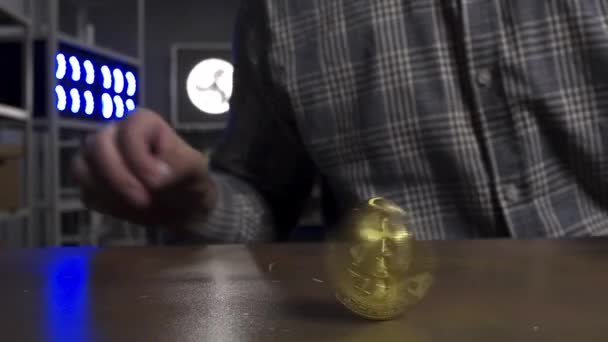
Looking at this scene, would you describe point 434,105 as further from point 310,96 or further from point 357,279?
point 357,279

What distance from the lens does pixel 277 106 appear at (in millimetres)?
745

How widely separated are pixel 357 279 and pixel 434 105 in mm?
446

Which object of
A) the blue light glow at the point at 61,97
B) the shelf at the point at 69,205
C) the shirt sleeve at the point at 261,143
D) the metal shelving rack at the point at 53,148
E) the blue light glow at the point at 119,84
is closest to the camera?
the shirt sleeve at the point at 261,143

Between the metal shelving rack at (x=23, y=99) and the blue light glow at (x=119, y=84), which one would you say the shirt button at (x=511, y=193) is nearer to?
the blue light glow at (x=119, y=84)

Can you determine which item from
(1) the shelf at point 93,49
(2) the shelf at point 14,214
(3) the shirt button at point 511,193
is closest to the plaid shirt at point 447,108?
(3) the shirt button at point 511,193

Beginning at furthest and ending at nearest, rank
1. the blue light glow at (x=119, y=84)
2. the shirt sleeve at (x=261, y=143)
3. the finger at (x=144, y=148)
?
the blue light glow at (x=119, y=84) < the shirt sleeve at (x=261, y=143) < the finger at (x=144, y=148)

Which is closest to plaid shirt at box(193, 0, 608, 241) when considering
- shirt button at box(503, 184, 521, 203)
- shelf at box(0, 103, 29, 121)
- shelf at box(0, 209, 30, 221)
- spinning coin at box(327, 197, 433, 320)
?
shirt button at box(503, 184, 521, 203)

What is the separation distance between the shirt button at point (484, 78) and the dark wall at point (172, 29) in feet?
9.89

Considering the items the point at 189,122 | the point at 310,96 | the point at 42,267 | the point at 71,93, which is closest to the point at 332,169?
the point at 310,96

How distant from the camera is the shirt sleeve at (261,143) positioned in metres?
0.74

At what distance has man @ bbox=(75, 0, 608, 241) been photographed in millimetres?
625

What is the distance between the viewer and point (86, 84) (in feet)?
4.88

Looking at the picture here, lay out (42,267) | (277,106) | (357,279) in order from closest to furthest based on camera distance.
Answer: (357,279), (42,267), (277,106)

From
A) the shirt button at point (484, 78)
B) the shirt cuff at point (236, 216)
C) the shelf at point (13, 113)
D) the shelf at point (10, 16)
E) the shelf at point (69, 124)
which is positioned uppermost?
the shelf at point (10, 16)
